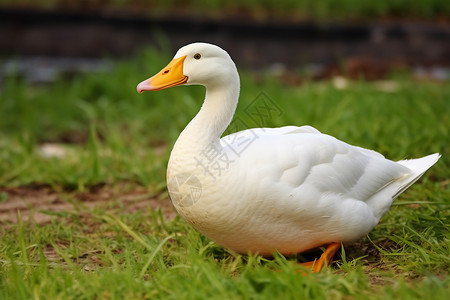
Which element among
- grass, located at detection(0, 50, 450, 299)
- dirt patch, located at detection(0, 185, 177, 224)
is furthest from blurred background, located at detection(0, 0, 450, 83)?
dirt patch, located at detection(0, 185, 177, 224)

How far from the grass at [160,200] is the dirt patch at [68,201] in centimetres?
3

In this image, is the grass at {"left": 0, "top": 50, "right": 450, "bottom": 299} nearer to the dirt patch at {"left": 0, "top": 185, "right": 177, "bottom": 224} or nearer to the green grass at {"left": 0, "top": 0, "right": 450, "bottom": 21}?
the dirt patch at {"left": 0, "top": 185, "right": 177, "bottom": 224}

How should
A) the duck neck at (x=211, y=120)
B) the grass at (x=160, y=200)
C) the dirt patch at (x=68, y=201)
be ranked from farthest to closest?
the dirt patch at (x=68, y=201) < the duck neck at (x=211, y=120) < the grass at (x=160, y=200)

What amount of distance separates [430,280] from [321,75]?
511 cm

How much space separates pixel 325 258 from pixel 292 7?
6.87 m

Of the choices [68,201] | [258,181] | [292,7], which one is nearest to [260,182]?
[258,181]

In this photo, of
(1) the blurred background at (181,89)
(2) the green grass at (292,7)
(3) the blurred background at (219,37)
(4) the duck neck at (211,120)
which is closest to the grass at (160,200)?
(1) the blurred background at (181,89)

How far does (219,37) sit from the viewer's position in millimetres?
8227

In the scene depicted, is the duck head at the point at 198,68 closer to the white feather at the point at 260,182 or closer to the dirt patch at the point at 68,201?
the white feather at the point at 260,182

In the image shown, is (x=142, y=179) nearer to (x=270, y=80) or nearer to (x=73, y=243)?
(x=73, y=243)

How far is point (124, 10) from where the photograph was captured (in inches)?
341

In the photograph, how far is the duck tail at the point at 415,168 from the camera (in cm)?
292

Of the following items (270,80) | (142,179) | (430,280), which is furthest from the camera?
(270,80)

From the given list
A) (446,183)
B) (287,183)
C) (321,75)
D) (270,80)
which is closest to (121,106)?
(270,80)
